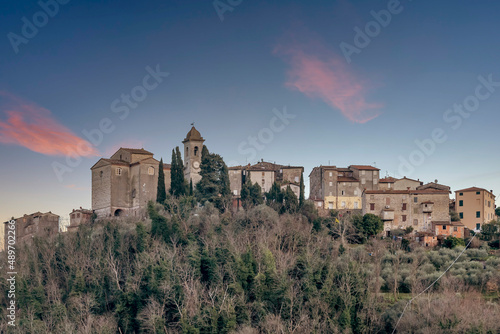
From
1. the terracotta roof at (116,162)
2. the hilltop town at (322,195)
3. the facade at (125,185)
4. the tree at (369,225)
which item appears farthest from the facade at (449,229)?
the terracotta roof at (116,162)

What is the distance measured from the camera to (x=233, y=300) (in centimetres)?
2912

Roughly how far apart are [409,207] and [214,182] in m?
18.1

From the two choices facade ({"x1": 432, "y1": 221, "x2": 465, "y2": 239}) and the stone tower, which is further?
the stone tower

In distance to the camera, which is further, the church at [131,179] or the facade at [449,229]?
the church at [131,179]

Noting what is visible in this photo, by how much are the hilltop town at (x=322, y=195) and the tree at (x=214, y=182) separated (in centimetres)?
146

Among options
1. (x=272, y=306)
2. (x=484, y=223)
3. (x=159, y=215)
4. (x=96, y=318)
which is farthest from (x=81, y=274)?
(x=484, y=223)

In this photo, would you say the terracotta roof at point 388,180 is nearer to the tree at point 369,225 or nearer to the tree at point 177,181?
the tree at point 369,225

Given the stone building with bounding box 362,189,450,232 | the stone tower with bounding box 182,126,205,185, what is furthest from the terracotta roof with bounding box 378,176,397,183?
the stone tower with bounding box 182,126,205,185

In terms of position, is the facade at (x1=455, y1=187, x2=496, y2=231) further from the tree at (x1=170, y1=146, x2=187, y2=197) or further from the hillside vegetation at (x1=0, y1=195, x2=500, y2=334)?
the tree at (x1=170, y1=146, x2=187, y2=197)

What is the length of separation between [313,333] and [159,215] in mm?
16005

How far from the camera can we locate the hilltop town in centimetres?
4466

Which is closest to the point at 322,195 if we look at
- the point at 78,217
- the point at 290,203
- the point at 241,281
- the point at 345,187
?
the point at 345,187

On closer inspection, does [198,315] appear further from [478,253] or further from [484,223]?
[484,223]

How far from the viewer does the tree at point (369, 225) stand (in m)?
42.1
